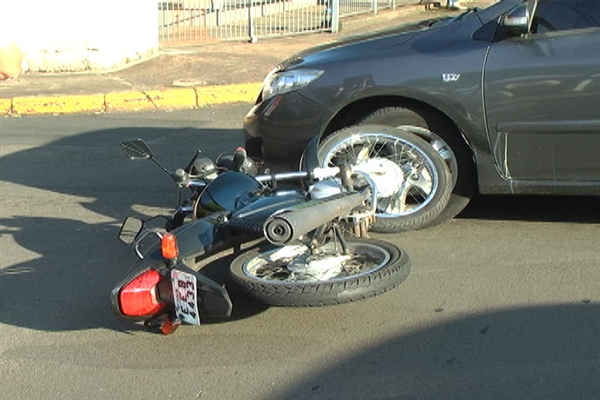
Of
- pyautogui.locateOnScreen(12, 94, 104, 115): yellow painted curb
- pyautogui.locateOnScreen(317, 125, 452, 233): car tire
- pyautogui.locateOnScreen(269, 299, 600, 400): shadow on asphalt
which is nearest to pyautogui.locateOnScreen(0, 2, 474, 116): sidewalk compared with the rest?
pyautogui.locateOnScreen(12, 94, 104, 115): yellow painted curb

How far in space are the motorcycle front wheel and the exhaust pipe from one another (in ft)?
0.69

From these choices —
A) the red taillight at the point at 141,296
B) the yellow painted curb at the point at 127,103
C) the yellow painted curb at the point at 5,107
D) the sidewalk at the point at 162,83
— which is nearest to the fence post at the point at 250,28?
the sidewalk at the point at 162,83

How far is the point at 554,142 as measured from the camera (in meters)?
5.08

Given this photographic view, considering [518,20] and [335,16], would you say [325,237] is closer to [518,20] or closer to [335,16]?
[518,20]

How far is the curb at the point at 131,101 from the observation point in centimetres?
1040

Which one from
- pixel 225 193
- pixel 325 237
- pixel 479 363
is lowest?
pixel 479 363

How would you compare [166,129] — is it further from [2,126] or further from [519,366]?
[519,366]

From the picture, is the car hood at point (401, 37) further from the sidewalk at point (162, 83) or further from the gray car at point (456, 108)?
the sidewalk at point (162, 83)

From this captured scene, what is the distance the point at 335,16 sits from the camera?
15.6 m

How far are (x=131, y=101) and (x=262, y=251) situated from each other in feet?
22.6

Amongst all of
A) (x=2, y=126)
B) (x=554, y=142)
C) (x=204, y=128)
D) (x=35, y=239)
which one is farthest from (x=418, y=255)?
(x=2, y=126)

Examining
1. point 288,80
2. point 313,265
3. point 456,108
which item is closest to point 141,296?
point 313,265

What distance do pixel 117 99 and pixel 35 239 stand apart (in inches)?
206

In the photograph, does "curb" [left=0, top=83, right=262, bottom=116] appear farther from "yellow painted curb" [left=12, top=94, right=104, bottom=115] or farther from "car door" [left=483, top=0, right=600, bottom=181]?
"car door" [left=483, top=0, right=600, bottom=181]
